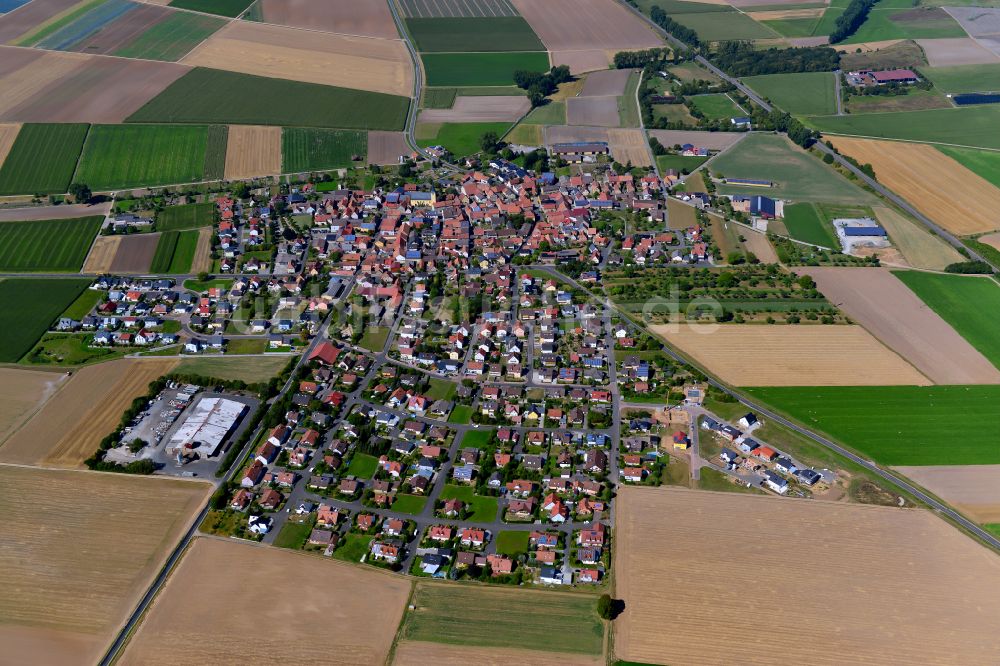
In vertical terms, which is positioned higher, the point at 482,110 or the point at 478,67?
the point at 478,67

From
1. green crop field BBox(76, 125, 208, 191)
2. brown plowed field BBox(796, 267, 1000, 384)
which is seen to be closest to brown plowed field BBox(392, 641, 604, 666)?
brown plowed field BBox(796, 267, 1000, 384)

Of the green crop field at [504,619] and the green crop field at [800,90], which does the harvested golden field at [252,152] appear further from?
the green crop field at [800,90]

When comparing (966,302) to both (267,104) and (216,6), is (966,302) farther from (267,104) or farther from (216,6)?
(216,6)

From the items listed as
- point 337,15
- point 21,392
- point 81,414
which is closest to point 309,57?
point 337,15

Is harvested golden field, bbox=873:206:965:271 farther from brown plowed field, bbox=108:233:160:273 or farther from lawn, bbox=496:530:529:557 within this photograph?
brown plowed field, bbox=108:233:160:273

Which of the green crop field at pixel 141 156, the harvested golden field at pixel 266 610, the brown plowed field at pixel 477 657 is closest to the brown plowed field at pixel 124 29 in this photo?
the green crop field at pixel 141 156

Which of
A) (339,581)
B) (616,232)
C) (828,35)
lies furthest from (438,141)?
(828,35)
